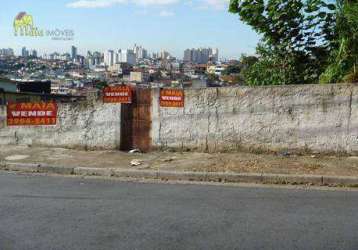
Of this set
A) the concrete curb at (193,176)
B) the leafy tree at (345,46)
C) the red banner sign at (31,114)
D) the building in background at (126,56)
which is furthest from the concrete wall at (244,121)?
the building in background at (126,56)

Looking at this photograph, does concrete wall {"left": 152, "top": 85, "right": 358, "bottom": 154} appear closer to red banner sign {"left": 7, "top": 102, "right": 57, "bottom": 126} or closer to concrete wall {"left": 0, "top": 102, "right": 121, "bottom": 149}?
concrete wall {"left": 0, "top": 102, "right": 121, "bottom": 149}

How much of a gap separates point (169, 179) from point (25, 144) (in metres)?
4.86

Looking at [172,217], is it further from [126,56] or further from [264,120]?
[126,56]

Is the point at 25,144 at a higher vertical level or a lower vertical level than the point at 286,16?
lower

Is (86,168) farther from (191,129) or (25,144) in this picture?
(25,144)

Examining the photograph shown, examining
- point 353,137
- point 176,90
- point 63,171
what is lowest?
point 63,171

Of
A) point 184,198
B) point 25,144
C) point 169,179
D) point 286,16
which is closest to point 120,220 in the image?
point 184,198

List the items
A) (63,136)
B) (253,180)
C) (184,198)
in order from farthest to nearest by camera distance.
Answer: (63,136) → (253,180) → (184,198)

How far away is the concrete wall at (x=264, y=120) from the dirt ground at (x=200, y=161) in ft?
0.94

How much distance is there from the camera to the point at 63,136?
467 inches

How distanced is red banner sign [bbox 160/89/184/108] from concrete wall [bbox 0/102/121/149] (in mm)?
1079

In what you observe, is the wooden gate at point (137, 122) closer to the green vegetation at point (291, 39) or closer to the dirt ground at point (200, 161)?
the dirt ground at point (200, 161)

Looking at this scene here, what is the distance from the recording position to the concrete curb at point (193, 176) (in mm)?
8289

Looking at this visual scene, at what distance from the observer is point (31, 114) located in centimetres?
1208
